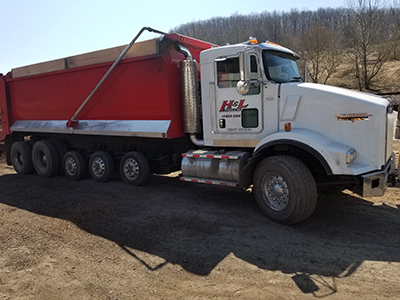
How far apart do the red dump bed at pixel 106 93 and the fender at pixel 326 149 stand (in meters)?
2.47

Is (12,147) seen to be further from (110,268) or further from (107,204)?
(110,268)

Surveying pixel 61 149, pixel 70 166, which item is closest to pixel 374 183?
pixel 70 166

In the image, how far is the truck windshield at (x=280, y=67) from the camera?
535 centimetres

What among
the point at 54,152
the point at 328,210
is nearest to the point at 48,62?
the point at 54,152

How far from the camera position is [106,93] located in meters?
7.39

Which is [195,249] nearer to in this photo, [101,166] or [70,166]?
[101,166]

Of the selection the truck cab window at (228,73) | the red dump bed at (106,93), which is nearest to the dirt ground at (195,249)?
the red dump bed at (106,93)

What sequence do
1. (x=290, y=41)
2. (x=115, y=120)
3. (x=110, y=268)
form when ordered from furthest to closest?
1. (x=290, y=41)
2. (x=115, y=120)
3. (x=110, y=268)

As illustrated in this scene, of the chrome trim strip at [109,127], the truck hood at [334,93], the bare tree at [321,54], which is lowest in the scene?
the chrome trim strip at [109,127]

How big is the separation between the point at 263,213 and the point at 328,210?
1165mm

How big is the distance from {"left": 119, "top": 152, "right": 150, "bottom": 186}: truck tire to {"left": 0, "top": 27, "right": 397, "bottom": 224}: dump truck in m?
0.03

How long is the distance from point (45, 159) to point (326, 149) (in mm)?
7864

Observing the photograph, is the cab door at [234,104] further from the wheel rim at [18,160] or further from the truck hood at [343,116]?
the wheel rim at [18,160]

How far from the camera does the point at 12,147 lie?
1015 cm
